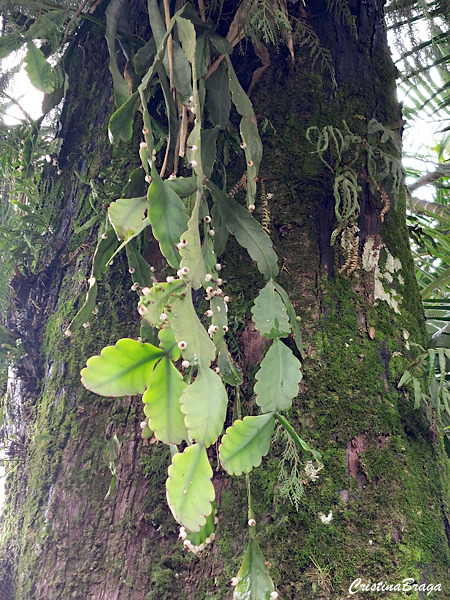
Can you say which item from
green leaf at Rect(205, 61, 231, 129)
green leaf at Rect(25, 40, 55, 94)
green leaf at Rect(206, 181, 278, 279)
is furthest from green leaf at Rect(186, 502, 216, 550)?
green leaf at Rect(25, 40, 55, 94)

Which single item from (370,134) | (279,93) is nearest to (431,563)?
(370,134)

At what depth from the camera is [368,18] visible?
1404 mm

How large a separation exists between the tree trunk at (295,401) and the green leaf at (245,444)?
0.18m

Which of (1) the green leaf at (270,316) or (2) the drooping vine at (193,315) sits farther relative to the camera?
(1) the green leaf at (270,316)

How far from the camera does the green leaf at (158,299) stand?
2.58 feet

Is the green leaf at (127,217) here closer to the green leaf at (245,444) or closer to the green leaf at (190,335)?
the green leaf at (190,335)

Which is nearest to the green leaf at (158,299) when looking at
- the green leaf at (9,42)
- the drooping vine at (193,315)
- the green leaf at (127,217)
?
the drooping vine at (193,315)

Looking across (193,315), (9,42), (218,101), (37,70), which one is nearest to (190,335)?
(193,315)

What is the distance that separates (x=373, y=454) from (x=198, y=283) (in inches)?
19.0

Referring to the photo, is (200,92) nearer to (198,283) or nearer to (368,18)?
(198,283)

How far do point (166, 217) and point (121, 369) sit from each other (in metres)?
0.29

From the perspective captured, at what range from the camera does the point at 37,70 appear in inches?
44.5

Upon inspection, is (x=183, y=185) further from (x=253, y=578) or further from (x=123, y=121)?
(x=253, y=578)

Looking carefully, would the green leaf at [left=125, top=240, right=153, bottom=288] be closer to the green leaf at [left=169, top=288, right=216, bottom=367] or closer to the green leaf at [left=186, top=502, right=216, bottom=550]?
the green leaf at [left=169, top=288, right=216, bottom=367]
